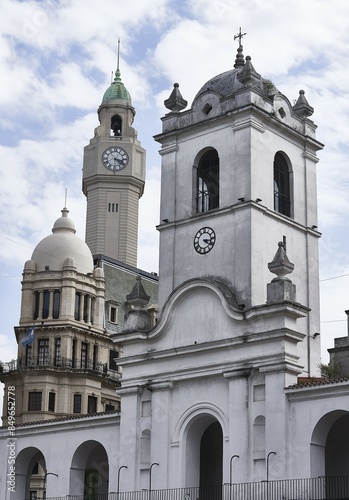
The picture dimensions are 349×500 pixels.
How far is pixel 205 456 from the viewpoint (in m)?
46.6

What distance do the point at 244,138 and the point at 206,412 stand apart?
40.9 ft

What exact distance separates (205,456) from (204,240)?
985 cm

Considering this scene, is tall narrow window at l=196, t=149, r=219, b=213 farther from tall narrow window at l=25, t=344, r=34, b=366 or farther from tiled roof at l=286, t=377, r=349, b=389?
tall narrow window at l=25, t=344, r=34, b=366

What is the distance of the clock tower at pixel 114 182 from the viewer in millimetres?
91938

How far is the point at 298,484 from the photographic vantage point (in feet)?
127

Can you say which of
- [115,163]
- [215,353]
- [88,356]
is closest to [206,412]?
[215,353]

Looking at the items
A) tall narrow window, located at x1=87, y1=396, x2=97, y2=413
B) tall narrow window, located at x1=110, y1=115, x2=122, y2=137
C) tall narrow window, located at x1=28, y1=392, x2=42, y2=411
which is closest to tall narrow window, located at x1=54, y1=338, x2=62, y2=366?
tall narrow window, located at x1=28, y1=392, x2=42, y2=411

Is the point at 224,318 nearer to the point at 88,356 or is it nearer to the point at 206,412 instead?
the point at 206,412

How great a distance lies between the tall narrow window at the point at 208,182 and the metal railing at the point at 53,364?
26.1m

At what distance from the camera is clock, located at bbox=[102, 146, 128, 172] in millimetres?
93875

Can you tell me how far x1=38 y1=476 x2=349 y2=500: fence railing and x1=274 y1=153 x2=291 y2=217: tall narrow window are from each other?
43.3 feet

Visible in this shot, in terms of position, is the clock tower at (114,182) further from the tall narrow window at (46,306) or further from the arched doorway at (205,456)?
the arched doorway at (205,456)

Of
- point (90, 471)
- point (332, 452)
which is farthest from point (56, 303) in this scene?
point (332, 452)

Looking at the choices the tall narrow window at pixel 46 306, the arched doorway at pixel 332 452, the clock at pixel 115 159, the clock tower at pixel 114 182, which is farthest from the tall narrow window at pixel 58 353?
the arched doorway at pixel 332 452
